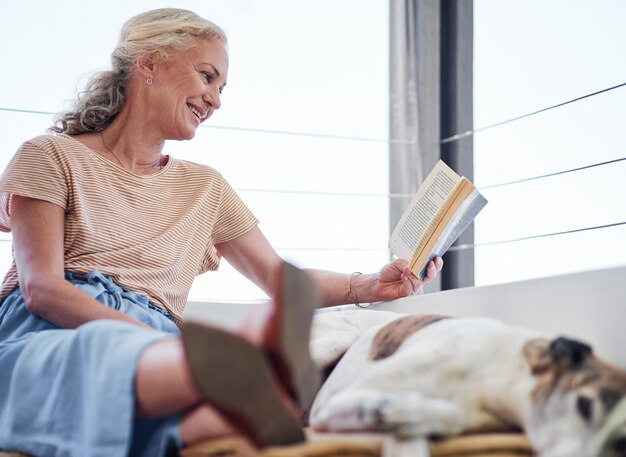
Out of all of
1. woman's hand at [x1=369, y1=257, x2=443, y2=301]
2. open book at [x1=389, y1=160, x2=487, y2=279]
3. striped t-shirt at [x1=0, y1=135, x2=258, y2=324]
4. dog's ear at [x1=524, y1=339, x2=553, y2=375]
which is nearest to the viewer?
dog's ear at [x1=524, y1=339, x2=553, y2=375]

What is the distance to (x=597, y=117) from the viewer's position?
3.43 metres

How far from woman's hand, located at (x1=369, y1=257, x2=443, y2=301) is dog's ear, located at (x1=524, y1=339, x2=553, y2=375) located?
91 centimetres

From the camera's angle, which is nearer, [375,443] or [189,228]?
[375,443]

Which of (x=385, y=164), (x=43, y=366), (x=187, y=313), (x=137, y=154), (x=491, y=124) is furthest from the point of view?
(x=385, y=164)

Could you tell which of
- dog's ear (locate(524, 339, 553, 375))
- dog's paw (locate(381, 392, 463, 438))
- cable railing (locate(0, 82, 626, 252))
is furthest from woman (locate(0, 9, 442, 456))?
cable railing (locate(0, 82, 626, 252))

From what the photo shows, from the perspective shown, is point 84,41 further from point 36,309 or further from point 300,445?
point 300,445

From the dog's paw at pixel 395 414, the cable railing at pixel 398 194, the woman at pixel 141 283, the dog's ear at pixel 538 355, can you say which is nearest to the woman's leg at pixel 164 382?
the woman at pixel 141 283

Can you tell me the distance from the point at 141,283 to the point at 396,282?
0.75 metres

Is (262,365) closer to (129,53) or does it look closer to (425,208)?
(425,208)

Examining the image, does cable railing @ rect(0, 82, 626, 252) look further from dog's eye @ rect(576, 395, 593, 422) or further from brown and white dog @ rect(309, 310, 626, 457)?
dog's eye @ rect(576, 395, 593, 422)

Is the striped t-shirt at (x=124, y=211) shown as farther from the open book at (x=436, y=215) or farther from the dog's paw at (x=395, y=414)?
the dog's paw at (x=395, y=414)

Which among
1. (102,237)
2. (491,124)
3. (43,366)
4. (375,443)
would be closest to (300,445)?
(375,443)

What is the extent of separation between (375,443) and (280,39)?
2.82 m

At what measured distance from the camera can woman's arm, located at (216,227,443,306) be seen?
8.21 ft
